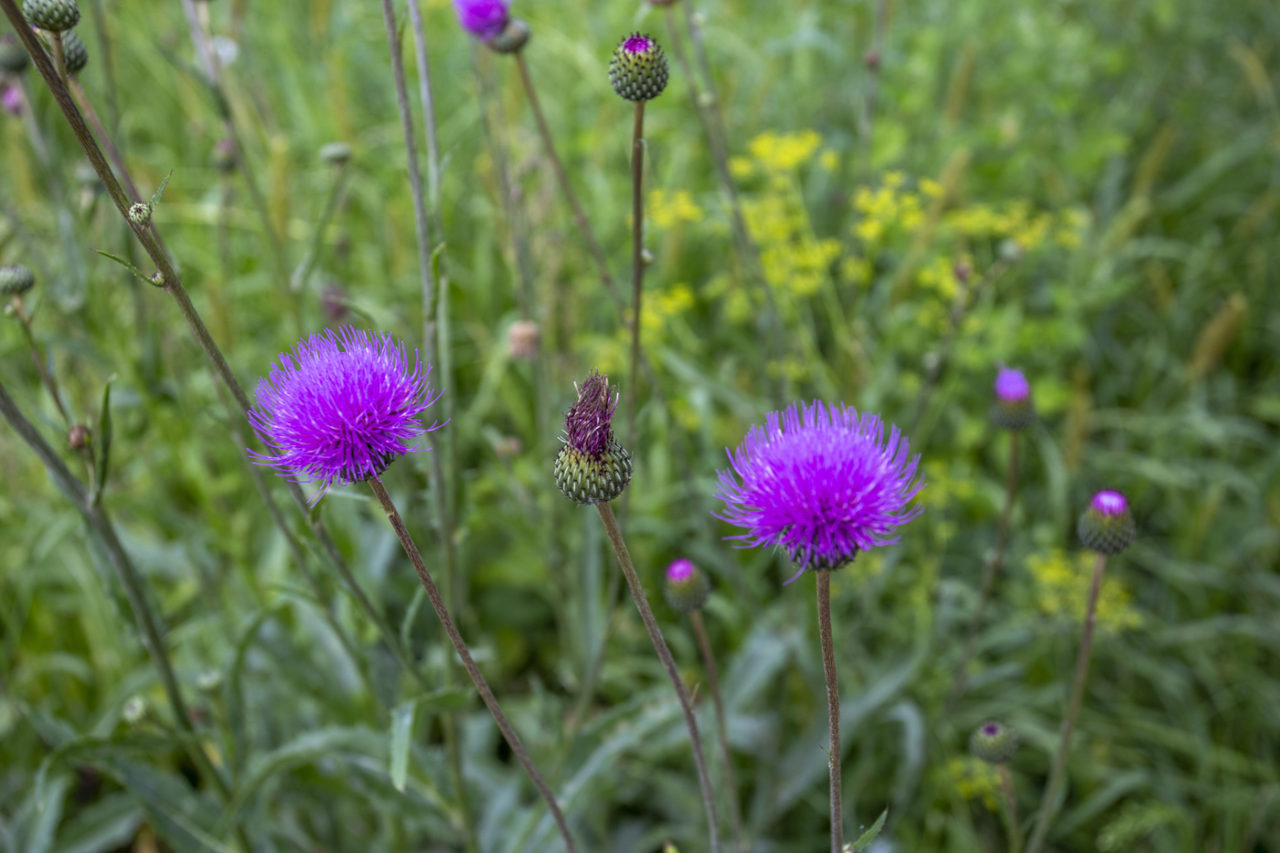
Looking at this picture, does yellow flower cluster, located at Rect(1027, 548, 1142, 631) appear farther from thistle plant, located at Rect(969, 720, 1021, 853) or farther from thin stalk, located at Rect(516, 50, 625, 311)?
thin stalk, located at Rect(516, 50, 625, 311)

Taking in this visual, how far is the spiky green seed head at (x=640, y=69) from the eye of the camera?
1.83 m

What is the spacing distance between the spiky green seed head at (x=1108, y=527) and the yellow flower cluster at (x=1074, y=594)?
0.88 metres

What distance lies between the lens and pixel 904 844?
2922 millimetres

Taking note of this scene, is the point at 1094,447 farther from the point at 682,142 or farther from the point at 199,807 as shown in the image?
the point at 199,807

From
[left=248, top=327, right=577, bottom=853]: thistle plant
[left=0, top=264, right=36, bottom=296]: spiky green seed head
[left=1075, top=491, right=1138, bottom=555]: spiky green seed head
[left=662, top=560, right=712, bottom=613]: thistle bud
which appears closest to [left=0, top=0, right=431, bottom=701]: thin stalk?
[left=248, top=327, right=577, bottom=853]: thistle plant

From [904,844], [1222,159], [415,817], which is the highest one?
[1222,159]

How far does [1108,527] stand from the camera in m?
2.01

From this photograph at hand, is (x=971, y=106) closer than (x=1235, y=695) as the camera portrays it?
No

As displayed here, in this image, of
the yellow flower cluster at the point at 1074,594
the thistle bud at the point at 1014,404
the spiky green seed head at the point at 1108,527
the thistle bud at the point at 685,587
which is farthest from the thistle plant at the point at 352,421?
the yellow flower cluster at the point at 1074,594

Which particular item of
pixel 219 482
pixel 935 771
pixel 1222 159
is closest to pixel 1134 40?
pixel 1222 159

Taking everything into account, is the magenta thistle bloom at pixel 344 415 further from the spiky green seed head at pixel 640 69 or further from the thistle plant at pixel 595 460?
the spiky green seed head at pixel 640 69

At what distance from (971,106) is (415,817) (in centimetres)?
417

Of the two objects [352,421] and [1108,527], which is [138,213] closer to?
[352,421]

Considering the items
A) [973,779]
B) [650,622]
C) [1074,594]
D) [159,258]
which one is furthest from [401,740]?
[1074,594]
